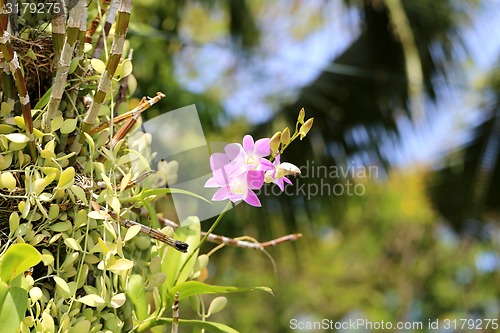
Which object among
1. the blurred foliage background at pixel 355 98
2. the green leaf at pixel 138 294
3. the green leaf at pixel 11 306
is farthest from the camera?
the blurred foliage background at pixel 355 98

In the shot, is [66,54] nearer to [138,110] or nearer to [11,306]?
→ [138,110]

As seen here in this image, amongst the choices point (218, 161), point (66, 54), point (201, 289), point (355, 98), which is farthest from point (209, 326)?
point (355, 98)

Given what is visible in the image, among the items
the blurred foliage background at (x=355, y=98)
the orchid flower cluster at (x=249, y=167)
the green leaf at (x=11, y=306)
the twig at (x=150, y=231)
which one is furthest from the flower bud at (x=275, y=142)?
the blurred foliage background at (x=355, y=98)

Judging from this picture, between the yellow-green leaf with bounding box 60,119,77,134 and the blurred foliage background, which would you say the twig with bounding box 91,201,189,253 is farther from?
the blurred foliage background

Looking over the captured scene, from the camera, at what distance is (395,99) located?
3.29 meters

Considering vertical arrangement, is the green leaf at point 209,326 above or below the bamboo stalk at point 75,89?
below

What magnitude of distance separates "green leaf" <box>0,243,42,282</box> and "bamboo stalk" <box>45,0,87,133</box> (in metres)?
0.12

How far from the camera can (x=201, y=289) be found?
52cm

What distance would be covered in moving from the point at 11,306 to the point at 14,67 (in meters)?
0.17

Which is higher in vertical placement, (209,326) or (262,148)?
(262,148)

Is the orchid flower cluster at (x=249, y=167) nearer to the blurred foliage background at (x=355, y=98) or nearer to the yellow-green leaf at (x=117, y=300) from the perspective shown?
the yellow-green leaf at (x=117, y=300)

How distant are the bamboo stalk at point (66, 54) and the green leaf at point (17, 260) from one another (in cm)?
12

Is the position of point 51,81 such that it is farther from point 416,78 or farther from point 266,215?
point 416,78

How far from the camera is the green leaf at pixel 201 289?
508 mm
